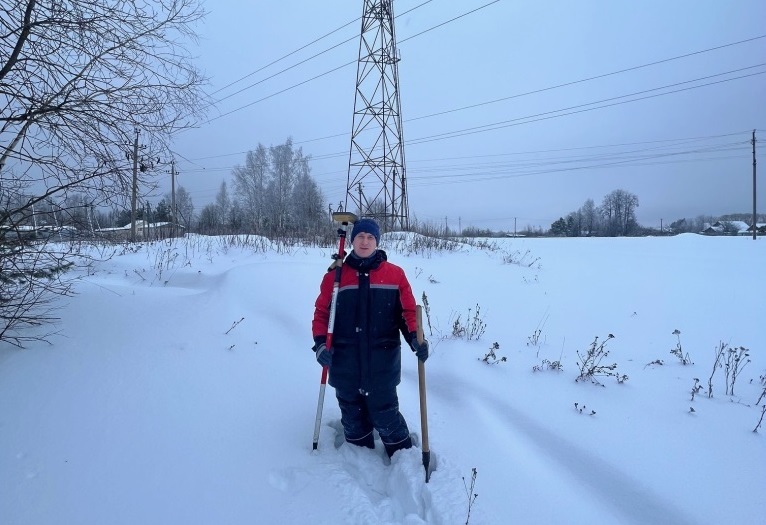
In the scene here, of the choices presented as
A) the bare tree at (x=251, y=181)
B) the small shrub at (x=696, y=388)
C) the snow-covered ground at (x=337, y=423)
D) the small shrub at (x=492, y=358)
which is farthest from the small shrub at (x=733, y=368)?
the bare tree at (x=251, y=181)

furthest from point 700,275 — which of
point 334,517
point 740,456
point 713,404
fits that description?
point 334,517

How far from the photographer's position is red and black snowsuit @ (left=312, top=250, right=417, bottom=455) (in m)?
2.70

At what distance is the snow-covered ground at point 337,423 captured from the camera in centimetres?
231

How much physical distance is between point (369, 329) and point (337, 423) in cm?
95

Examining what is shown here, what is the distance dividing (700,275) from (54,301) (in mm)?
10199

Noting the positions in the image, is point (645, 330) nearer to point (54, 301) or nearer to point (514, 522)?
point (514, 522)

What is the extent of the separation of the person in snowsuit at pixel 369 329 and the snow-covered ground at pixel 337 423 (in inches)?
14.5

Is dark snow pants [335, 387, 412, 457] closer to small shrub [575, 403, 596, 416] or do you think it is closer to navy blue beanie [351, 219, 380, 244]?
navy blue beanie [351, 219, 380, 244]

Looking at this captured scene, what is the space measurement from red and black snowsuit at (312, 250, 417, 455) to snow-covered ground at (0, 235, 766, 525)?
1.13 feet

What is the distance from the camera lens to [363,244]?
8.87ft

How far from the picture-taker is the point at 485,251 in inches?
400

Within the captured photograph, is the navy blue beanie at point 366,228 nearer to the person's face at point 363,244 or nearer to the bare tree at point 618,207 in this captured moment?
the person's face at point 363,244

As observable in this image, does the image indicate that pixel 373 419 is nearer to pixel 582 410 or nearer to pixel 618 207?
pixel 582 410

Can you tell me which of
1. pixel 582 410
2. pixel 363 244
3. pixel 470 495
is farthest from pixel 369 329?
pixel 582 410
